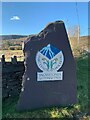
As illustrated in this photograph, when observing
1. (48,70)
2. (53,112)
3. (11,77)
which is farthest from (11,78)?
(53,112)

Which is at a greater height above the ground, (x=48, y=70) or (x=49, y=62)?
(x=49, y=62)

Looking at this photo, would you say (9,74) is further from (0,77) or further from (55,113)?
(55,113)

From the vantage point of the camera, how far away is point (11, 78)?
885 cm

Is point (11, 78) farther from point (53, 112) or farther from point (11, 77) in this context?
point (53, 112)

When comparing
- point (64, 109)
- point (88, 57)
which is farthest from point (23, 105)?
point (88, 57)

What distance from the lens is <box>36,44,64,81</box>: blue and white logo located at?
8.00 metres

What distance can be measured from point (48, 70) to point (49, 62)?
0.21 m

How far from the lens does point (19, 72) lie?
9.05 metres

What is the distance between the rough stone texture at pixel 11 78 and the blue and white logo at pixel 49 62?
1.13 m

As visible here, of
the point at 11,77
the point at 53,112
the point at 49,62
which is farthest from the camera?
the point at 11,77

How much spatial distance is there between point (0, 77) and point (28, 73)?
1027mm

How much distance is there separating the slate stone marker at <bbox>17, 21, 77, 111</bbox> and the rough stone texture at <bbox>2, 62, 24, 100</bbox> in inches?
36.1

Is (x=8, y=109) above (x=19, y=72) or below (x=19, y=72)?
below

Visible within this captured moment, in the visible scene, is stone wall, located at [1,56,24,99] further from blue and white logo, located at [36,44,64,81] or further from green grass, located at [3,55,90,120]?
blue and white logo, located at [36,44,64,81]
